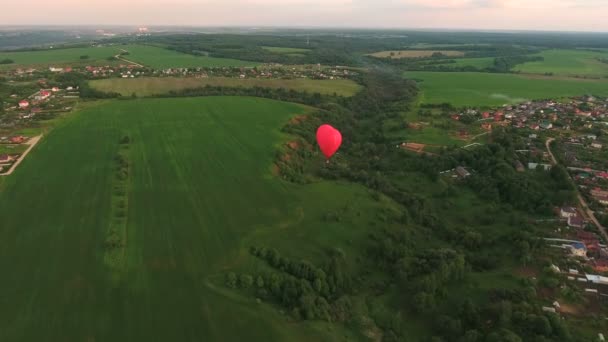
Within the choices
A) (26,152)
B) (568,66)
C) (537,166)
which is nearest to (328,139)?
(537,166)

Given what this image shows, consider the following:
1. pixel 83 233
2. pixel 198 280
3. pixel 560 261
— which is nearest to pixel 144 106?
pixel 83 233

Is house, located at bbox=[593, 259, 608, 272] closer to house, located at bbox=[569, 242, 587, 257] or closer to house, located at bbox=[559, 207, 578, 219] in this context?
house, located at bbox=[569, 242, 587, 257]

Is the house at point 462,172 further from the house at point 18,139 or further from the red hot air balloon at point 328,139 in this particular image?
the house at point 18,139

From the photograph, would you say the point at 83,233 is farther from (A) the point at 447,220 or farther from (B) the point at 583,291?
(B) the point at 583,291

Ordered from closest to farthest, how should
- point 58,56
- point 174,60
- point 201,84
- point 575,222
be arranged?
point 575,222
point 201,84
point 58,56
point 174,60

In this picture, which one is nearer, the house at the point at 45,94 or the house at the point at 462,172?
the house at the point at 462,172

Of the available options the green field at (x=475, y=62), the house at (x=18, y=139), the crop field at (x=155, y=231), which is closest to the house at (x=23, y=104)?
the crop field at (x=155, y=231)

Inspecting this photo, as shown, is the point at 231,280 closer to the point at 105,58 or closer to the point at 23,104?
the point at 23,104
